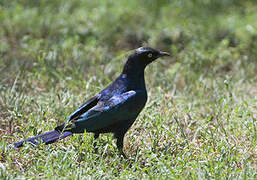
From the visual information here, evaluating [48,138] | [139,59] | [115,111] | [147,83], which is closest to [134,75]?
[139,59]

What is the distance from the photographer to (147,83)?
18.3 feet

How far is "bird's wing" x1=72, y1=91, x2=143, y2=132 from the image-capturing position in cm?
383

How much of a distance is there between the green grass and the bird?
0.14 m

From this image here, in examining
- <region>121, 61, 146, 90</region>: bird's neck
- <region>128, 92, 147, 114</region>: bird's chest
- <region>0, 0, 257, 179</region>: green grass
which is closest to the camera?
<region>0, 0, 257, 179</region>: green grass

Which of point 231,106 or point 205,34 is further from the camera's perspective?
point 205,34

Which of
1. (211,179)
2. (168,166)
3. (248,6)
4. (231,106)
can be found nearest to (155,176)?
(168,166)

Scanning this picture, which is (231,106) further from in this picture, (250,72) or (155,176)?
(155,176)

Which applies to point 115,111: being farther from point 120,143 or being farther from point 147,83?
point 147,83

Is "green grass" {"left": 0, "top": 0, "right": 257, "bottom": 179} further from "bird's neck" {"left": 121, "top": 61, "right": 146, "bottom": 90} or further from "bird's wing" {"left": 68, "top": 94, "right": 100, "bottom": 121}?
"bird's neck" {"left": 121, "top": 61, "right": 146, "bottom": 90}

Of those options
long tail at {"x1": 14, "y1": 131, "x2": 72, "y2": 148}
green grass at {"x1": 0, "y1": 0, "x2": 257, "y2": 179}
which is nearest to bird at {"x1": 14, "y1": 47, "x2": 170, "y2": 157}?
long tail at {"x1": 14, "y1": 131, "x2": 72, "y2": 148}

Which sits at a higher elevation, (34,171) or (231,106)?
(34,171)

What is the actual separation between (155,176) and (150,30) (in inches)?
152

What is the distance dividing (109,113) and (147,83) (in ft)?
5.86

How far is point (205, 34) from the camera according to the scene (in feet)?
22.8
